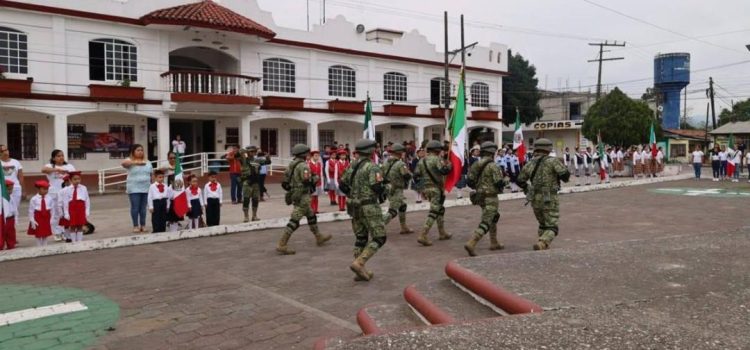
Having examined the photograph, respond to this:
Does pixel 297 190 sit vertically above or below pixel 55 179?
below

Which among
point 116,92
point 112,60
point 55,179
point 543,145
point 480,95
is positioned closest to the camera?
point 543,145

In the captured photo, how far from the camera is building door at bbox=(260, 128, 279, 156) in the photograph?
25891mm

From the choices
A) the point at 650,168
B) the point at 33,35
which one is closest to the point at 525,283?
the point at 33,35

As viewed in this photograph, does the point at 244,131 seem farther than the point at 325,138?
No

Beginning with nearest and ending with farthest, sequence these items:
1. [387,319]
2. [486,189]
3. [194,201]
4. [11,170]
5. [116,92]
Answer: [387,319] < [486,189] < [11,170] < [194,201] < [116,92]

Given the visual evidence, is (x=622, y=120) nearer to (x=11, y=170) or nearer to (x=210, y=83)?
(x=210, y=83)

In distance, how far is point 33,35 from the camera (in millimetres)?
18625

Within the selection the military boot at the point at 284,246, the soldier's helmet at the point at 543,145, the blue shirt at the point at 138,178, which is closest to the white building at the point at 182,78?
the blue shirt at the point at 138,178

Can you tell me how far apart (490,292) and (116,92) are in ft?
63.0

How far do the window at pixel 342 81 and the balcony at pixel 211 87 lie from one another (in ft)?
15.0

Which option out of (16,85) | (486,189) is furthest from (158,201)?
(16,85)

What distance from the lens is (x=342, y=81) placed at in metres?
27.2

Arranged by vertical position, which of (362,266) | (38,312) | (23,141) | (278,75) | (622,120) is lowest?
(38,312)

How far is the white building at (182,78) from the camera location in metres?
19.0
